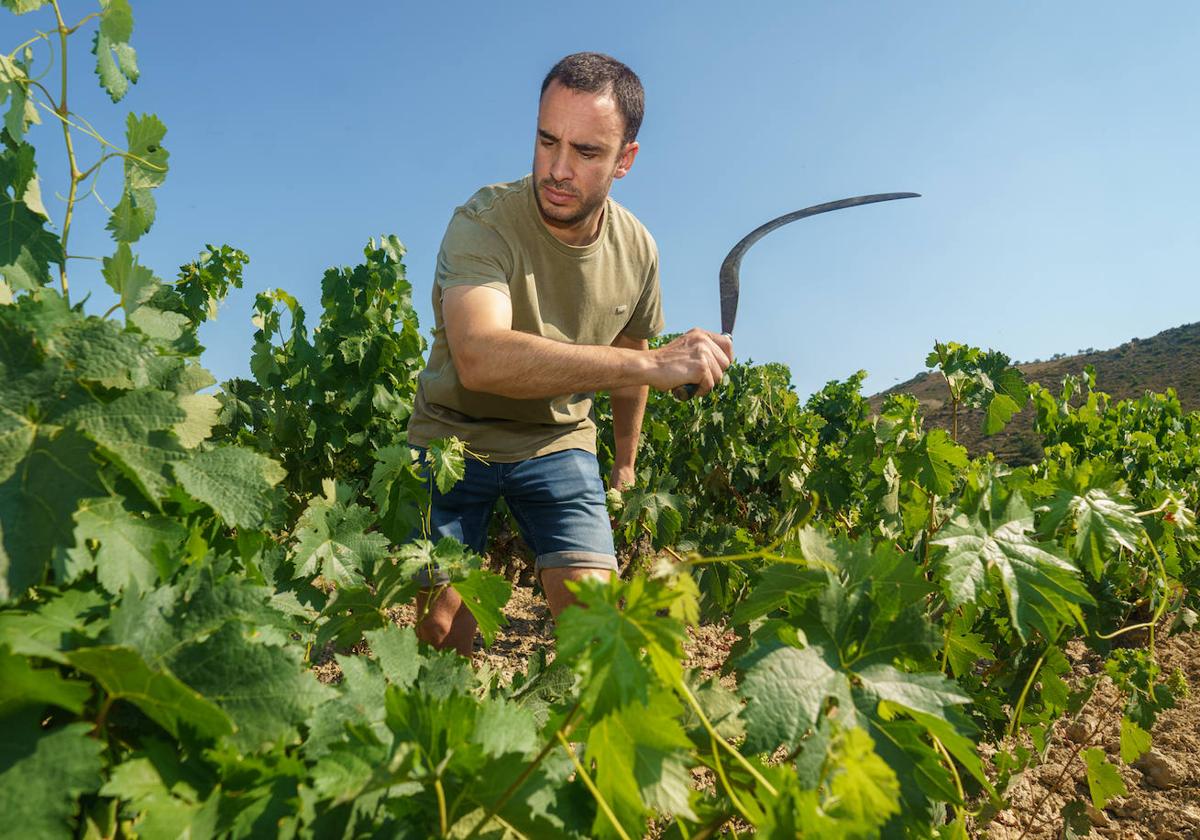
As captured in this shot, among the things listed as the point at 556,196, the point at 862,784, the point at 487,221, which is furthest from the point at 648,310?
the point at 862,784

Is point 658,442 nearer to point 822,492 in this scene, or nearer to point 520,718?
point 822,492

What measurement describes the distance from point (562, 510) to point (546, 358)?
84cm

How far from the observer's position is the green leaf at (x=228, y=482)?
3.12 feet

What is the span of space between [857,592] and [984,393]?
2.04 meters

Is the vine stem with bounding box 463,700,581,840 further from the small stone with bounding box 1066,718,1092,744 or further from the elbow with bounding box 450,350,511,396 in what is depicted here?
the small stone with bounding box 1066,718,1092,744

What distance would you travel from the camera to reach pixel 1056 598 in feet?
4.73

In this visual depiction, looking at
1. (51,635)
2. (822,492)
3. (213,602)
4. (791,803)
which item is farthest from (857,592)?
(822,492)

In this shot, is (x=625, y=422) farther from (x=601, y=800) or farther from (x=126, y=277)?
(x=601, y=800)

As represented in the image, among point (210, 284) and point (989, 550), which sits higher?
point (210, 284)

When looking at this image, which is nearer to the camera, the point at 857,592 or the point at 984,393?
the point at 857,592

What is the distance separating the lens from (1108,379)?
32.8m

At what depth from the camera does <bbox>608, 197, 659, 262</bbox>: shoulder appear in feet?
10.8

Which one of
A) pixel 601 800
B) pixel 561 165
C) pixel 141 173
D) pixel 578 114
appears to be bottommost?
pixel 601 800

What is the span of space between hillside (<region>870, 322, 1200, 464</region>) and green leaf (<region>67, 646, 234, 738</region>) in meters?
19.6
